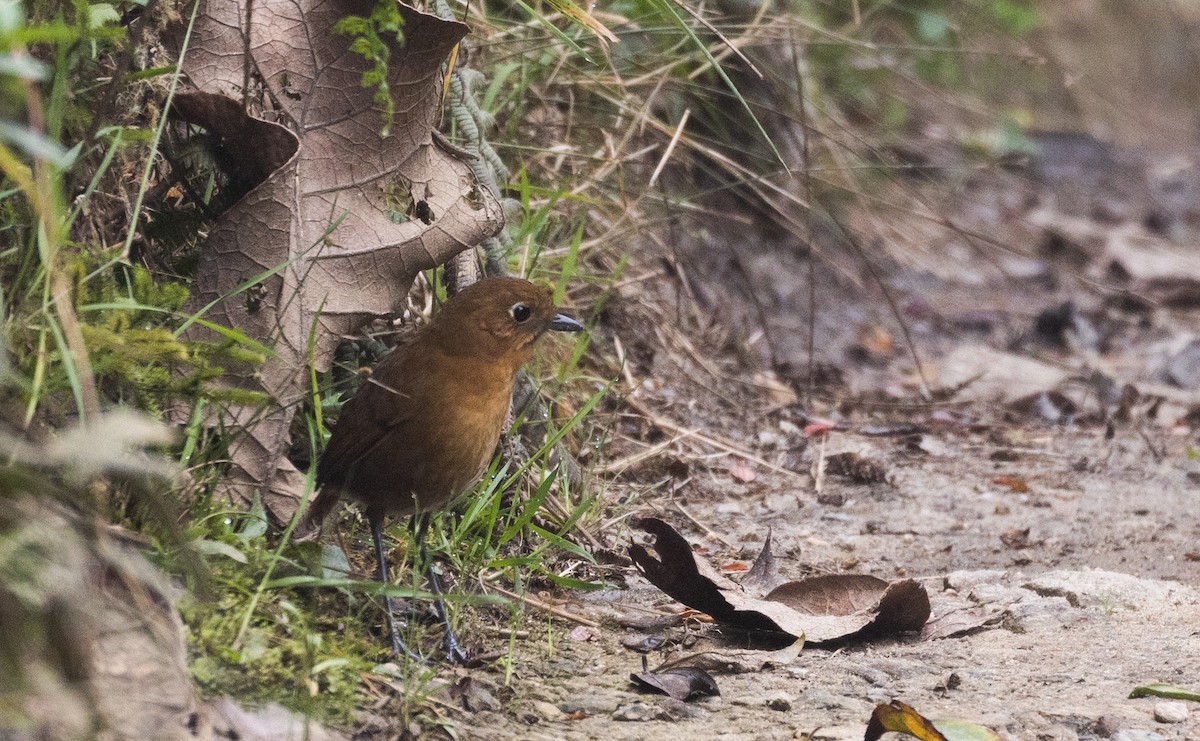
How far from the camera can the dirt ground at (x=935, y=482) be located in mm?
2840

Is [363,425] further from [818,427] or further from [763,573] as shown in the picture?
[818,427]

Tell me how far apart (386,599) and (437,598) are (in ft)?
0.53

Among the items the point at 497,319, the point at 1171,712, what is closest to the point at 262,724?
the point at 497,319

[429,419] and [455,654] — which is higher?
[429,419]

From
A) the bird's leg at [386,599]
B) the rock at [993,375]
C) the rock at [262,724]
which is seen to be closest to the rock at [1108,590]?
the bird's leg at [386,599]

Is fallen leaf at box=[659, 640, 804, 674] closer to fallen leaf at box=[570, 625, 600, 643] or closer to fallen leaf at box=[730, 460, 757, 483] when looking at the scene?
fallen leaf at box=[570, 625, 600, 643]

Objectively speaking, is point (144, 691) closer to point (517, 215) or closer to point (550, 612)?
point (550, 612)

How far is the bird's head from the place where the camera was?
3.31m

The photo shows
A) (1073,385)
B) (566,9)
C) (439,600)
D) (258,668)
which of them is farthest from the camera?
(1073,385)

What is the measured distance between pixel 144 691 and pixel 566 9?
2055mm

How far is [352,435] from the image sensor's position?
3172mm

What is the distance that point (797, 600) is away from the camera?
336 cm

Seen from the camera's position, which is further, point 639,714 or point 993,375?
point 993,375

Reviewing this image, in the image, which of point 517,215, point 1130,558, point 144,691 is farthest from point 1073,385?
point 144,691
